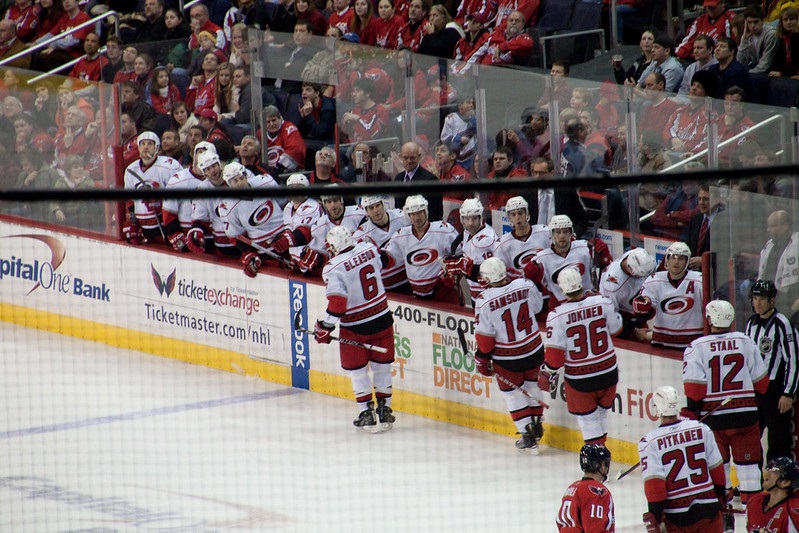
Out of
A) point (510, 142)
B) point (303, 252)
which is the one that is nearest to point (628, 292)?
point (510, 142)

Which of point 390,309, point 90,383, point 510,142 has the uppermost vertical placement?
point 510,142

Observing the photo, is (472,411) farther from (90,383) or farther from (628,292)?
(90,383)

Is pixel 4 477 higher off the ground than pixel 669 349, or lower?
lower

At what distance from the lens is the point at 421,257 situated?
8.65m

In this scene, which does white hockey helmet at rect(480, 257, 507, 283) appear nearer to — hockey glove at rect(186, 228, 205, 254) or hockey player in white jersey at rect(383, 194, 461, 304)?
hockey player in white jersey at rect(383, 194, 461, 304)

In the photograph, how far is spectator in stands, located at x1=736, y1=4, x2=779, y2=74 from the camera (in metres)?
9.01

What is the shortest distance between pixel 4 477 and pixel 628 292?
12.4ft

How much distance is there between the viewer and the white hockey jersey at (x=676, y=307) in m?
7.49

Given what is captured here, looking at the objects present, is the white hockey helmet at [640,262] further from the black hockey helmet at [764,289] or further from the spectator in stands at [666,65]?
the spectator in stands at [666,65]

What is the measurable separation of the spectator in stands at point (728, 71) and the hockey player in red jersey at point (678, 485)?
124 inches

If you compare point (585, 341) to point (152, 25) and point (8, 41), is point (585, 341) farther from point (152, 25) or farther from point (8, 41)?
point (8, 41)

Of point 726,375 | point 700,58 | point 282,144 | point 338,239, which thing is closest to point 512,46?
point 700,58

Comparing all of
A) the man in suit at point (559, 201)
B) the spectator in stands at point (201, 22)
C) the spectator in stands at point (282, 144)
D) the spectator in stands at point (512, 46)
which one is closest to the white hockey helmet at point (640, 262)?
the man in suit at point (559, 201)

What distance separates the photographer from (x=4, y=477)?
784 centimetres
